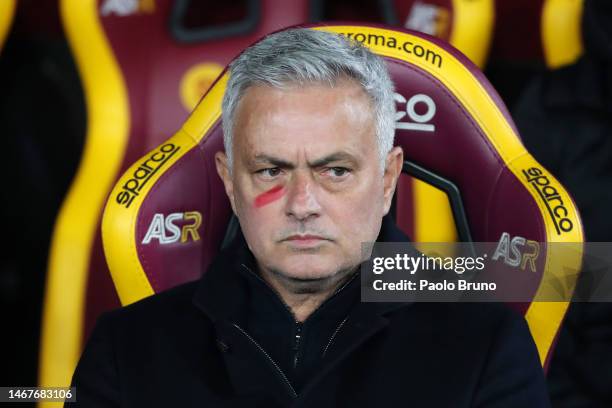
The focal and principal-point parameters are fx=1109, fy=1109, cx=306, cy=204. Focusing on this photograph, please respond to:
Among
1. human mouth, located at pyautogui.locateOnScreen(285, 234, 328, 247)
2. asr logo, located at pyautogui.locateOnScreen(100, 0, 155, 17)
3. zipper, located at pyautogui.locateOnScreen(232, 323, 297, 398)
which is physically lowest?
zipper, located at pyautogui.locateOnScreen(232, 323, 297, 398)

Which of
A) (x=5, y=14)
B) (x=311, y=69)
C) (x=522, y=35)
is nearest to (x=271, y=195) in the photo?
(x=311, y=69)

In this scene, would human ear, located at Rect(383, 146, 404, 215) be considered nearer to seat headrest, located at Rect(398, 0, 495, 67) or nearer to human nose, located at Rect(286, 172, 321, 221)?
human nose, located at Rect(286, 172, 321, 221)

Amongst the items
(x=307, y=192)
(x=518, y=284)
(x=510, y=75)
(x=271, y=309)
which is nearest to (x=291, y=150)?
(x=307, y=192)

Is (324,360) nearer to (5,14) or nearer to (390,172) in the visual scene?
(390,172)

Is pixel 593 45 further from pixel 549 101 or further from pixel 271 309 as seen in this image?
pixel 271 309

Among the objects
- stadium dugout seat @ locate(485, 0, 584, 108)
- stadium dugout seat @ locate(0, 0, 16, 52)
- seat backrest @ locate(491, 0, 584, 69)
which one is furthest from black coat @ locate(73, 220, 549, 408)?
stadium dugout seat @ locate(485, 0, 584, 108)

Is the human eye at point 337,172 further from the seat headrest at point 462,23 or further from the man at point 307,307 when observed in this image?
the seat headrest at point 462,23

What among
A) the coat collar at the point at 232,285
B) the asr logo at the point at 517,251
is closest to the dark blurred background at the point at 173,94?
the asr logo at the point at 517,251

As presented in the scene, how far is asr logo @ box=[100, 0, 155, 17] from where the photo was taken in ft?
6.67

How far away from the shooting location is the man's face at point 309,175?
1.13 metres

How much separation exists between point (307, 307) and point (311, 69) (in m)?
0.27

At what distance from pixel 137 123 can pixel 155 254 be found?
0.73 m

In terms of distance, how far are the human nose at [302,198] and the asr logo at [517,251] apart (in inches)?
11.3

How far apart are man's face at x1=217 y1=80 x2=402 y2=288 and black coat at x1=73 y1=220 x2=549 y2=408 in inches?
3.6
